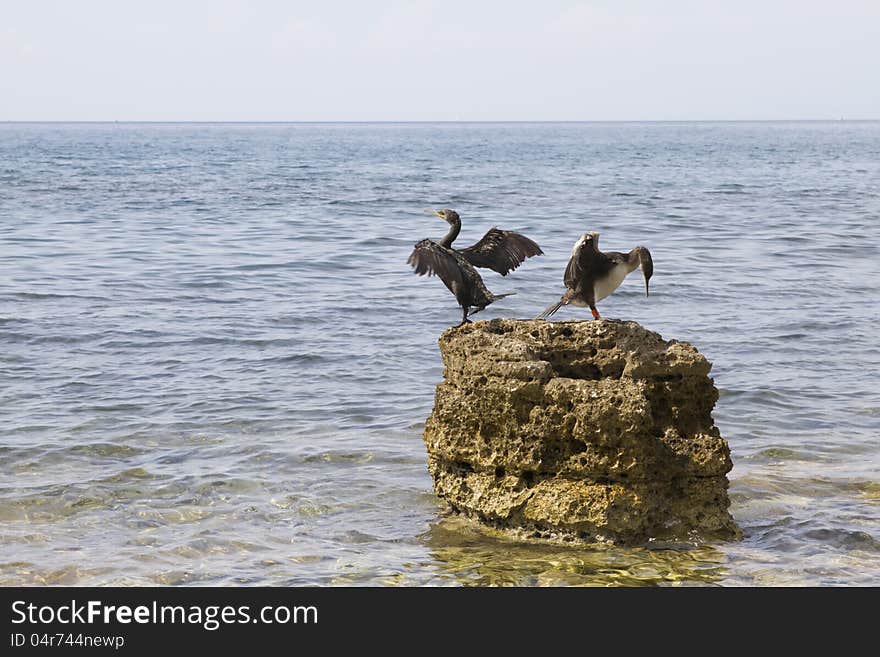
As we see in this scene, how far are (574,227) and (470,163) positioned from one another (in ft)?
122

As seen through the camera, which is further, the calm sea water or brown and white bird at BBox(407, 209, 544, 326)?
brown and white bird at BBox(407, 209, 544, 326)

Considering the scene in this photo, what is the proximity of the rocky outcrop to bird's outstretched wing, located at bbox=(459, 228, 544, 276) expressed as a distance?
39.4 inches

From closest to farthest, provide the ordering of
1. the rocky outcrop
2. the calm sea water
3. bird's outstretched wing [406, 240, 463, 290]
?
1. the rocky outcrop
2. the calm sea water
3. bird's outstretched wing [406, 240, 463, 290]

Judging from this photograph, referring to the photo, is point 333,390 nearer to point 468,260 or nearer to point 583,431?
point 468,260

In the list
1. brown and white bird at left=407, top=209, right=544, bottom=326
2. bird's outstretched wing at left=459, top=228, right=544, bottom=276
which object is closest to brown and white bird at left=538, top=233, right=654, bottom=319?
brown and white bird at left=407, top=209, right=544, bottom=326

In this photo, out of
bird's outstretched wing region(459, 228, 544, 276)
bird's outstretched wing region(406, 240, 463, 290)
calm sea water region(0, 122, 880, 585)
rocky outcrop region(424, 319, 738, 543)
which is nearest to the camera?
rocky outcrop region(424, 319, 738, 543)

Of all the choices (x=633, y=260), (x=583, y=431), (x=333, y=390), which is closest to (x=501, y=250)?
(x=633, y=260)

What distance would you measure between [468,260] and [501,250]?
0.34 metres

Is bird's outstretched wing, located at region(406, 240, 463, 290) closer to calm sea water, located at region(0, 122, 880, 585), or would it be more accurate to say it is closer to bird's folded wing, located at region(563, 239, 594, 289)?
bird's folded wing, located at region(563, 239, 594, 289)

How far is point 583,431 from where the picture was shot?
7.05 meters

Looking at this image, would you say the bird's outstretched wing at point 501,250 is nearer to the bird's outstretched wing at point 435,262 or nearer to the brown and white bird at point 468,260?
the brown and white bird at point 468,260

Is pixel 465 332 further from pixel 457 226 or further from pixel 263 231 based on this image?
pixel 263 231

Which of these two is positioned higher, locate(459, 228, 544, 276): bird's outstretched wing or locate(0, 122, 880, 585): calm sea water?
locate(459, 228, 544, 276): bird's outstretched wing

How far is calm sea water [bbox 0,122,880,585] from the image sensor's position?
7.50 m
